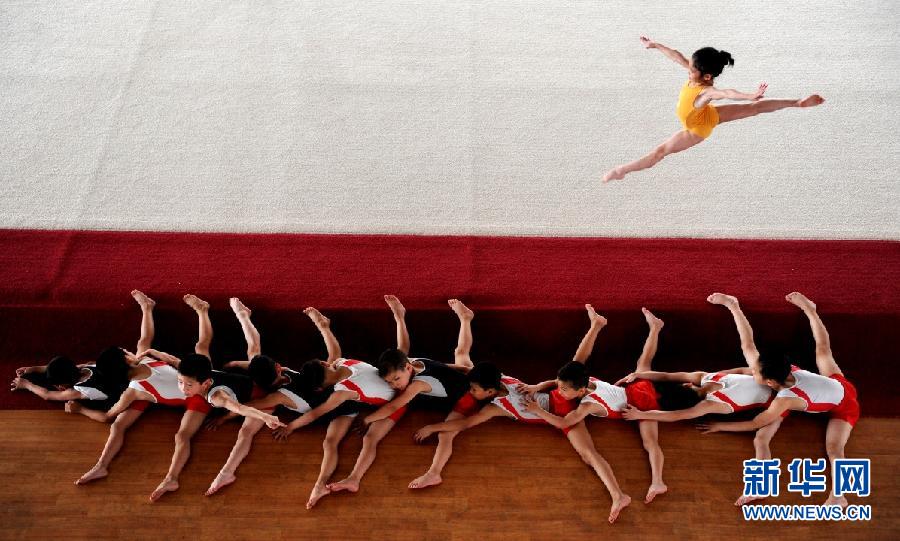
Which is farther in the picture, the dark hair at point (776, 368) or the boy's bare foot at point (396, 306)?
the boy's bare foot at point (396, 306)

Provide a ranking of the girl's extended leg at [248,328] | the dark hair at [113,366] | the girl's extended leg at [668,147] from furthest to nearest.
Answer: the girl's extended leg at [668,147] < the girl's extended leg at [248,328] < the dark hair at [113,366]

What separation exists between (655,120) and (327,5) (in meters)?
2.56

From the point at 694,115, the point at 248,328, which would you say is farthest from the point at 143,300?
the point at 694,115

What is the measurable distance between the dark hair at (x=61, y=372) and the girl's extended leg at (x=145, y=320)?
0.30 meters

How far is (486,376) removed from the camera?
9.17 feet

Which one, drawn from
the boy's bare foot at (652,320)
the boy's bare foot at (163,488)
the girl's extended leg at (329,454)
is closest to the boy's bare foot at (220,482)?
the boy's bare foot at (163,488)

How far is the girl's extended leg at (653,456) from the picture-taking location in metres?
2.84

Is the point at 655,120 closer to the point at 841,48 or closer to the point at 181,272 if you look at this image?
the point at 841,48

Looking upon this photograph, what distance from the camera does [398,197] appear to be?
12.3 ft

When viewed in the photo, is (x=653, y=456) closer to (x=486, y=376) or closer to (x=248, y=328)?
(x=486, y=376)

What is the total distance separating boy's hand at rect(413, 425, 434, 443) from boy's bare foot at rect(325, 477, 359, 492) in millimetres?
350

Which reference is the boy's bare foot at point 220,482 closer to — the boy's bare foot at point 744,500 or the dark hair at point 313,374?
the dark hair at point 313,374

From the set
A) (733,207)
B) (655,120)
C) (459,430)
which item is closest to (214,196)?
(459,430)

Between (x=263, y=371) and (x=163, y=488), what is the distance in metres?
0.68
